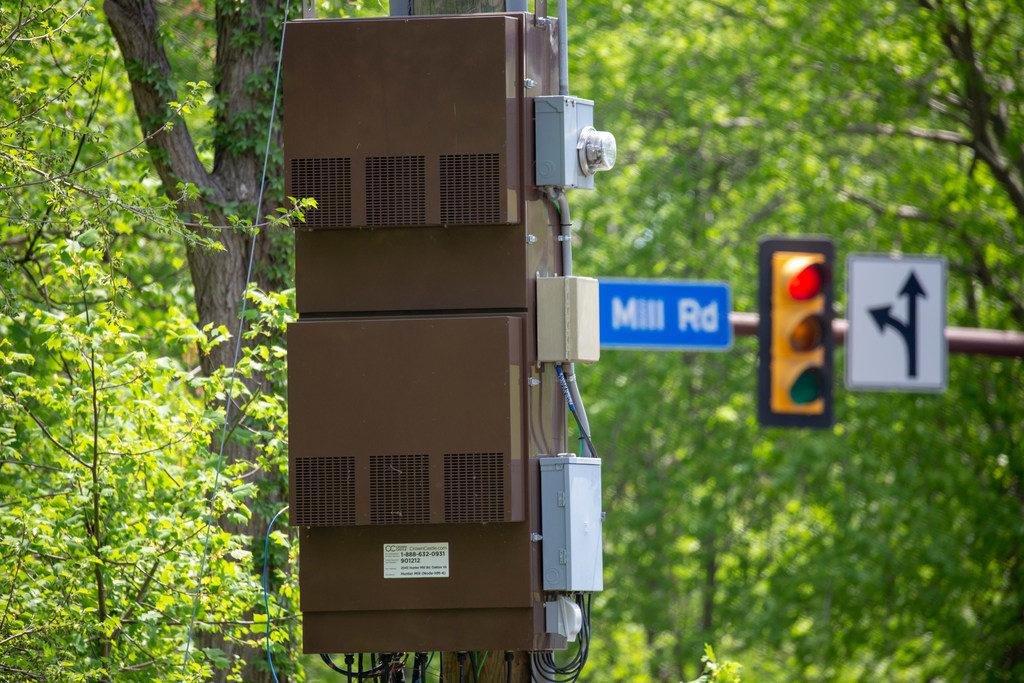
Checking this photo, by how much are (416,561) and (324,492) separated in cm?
38

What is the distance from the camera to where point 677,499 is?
20.0m

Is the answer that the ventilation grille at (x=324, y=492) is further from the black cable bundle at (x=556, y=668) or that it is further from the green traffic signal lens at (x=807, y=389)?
the green traffic signal lens at (x=807, y=389)

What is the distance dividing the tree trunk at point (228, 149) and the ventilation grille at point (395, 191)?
3928mm

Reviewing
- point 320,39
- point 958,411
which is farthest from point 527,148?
point 958,411

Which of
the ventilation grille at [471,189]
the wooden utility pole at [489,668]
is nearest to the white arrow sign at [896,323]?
the wooden utility pole at [489,668]

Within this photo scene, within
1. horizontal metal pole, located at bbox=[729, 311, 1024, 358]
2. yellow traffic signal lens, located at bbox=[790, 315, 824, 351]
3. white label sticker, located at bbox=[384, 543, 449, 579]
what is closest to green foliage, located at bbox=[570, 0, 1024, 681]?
horizontal metal pole, located at bbox=[729, 311, 1024, 358]

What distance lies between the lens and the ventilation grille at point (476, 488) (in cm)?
478

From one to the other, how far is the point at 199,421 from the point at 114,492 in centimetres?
53

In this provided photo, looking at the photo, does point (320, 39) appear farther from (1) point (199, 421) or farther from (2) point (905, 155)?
(2) point (905, 155)

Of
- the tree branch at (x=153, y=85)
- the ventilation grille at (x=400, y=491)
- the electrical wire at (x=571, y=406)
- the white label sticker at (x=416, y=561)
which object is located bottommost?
the white label sticker at (x=416, y=561)

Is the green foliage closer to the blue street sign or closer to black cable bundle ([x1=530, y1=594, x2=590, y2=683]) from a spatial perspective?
the blue street sign

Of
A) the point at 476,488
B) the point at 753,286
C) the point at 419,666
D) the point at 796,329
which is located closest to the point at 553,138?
the point at 476,488

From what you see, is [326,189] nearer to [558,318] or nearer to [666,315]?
[558,318]

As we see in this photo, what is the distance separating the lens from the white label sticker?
486 cm
